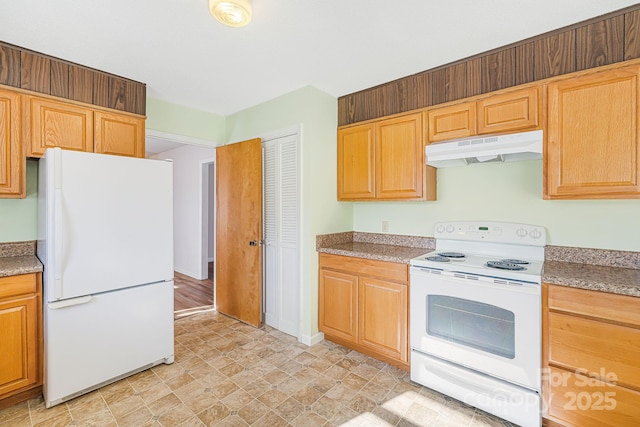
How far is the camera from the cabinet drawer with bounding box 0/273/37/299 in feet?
6.10

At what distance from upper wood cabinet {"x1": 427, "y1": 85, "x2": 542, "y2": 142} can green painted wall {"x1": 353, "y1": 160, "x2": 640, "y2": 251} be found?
0.35 metres

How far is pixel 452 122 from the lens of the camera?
238cm

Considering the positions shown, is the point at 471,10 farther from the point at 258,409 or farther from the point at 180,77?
the point at 258,409

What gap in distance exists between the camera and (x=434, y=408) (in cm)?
194

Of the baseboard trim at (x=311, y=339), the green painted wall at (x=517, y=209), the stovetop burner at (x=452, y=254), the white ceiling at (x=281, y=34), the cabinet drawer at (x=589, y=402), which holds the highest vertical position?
the white ceiling at (x=281, y=34)

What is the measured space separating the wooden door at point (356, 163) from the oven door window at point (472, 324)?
1188mm

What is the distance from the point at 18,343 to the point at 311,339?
2.15 m

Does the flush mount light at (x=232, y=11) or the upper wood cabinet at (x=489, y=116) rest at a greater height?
the flush mount light at (x=232, y=11)

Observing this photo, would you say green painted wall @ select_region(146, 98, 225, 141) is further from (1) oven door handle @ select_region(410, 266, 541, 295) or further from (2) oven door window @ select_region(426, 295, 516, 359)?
(2) oven door window @ select_region(426, 295, 516, 359)

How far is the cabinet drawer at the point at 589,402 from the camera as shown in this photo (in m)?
1.52

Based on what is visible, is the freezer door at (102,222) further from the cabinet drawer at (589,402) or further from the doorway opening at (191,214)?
the cabinet drawer at (589,402)

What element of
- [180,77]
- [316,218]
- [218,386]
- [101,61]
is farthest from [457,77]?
[218,386]

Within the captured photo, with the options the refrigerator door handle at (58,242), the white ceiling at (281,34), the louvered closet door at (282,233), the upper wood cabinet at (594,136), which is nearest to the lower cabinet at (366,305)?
the louvered closet door at (282,233)

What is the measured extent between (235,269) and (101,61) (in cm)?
232
